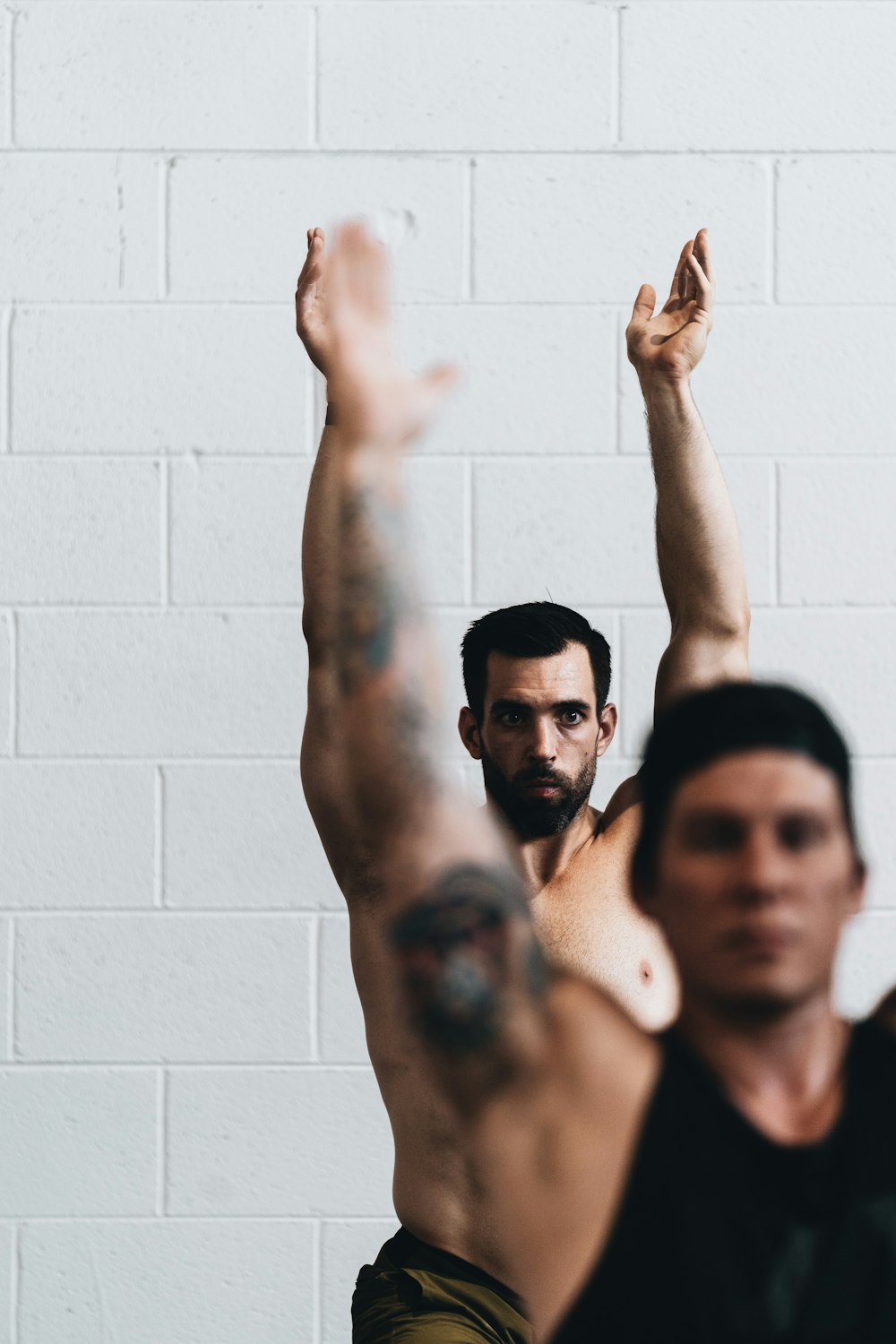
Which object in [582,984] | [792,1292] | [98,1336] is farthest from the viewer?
[98,1336]

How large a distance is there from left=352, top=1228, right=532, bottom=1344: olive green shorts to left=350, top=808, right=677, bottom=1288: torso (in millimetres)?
18

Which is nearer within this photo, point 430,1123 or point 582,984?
point 582,984

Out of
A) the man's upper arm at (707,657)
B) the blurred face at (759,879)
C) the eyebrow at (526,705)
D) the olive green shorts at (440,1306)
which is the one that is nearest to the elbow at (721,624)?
the man's upper arm at (707,657)

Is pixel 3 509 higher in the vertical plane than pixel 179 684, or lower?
higher

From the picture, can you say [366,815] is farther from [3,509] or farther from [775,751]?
[3,509]

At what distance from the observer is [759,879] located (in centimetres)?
77

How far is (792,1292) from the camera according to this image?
771 mm

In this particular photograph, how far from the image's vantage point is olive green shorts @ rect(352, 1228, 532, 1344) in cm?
163

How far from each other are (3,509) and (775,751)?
1.57 meters

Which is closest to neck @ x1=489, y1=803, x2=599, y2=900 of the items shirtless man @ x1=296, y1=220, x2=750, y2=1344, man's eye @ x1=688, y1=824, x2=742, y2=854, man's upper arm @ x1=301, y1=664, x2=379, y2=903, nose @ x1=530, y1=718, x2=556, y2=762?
shirtless man @ x1=296, y1=220, x2=750, y2=1344

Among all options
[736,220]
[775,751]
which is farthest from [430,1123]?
[736,220]

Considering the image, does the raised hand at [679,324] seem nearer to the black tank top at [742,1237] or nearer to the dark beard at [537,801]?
the dark beard at [537,801]

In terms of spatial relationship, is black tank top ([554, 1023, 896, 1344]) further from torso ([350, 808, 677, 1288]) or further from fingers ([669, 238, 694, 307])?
fingers ([669, 238, 694, 307])

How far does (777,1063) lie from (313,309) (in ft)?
3.54
